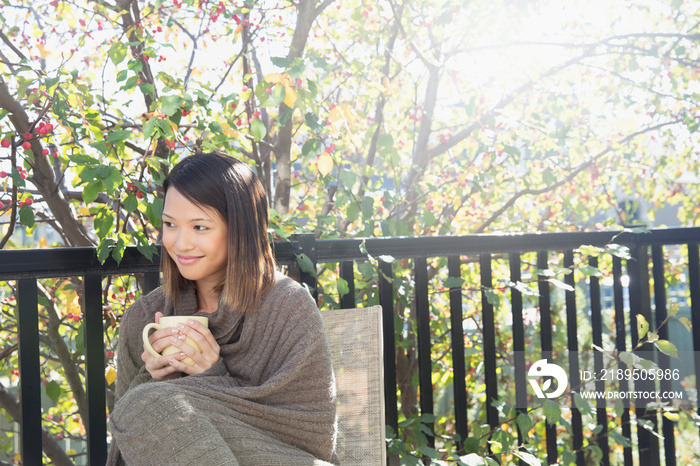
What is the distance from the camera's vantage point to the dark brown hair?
1.44 m

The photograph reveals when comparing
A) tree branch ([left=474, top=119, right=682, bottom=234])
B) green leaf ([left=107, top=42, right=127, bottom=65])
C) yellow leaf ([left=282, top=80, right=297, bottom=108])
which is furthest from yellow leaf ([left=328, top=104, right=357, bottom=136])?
tree branch ([left=474, top=119, right=682, bottom=234])

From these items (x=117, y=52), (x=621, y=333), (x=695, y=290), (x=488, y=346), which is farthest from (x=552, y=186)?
(x=117, y=52)

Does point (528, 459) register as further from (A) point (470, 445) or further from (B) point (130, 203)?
(B) point (130, 203)

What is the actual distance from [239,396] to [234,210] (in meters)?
0.40

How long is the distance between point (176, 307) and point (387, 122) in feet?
9.33

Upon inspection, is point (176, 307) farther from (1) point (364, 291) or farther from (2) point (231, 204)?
(1) point (364, 291)

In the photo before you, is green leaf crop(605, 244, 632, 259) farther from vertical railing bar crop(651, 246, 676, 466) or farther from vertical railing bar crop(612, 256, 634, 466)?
vertical railing bar crop(651, 246, 676, 466)

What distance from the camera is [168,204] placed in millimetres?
1461

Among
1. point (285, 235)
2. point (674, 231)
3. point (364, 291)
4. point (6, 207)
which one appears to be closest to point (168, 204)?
point (285, 235)

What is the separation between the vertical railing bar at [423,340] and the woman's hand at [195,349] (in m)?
0.87

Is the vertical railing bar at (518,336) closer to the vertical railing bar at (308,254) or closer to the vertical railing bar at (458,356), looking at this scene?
the vertical railing bar at (458,356)

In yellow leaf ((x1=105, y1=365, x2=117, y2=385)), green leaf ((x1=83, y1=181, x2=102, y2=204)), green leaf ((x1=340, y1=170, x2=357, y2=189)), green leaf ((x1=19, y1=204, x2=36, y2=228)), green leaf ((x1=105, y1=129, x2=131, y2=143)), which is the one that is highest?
green leaf ((x1=105, y1=129, x2=131, y2=143))

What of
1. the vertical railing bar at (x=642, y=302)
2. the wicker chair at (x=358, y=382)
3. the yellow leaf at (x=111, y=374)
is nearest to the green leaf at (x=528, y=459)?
the wicker chair at (x=358, y=382)

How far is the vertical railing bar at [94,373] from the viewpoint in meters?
1.45
